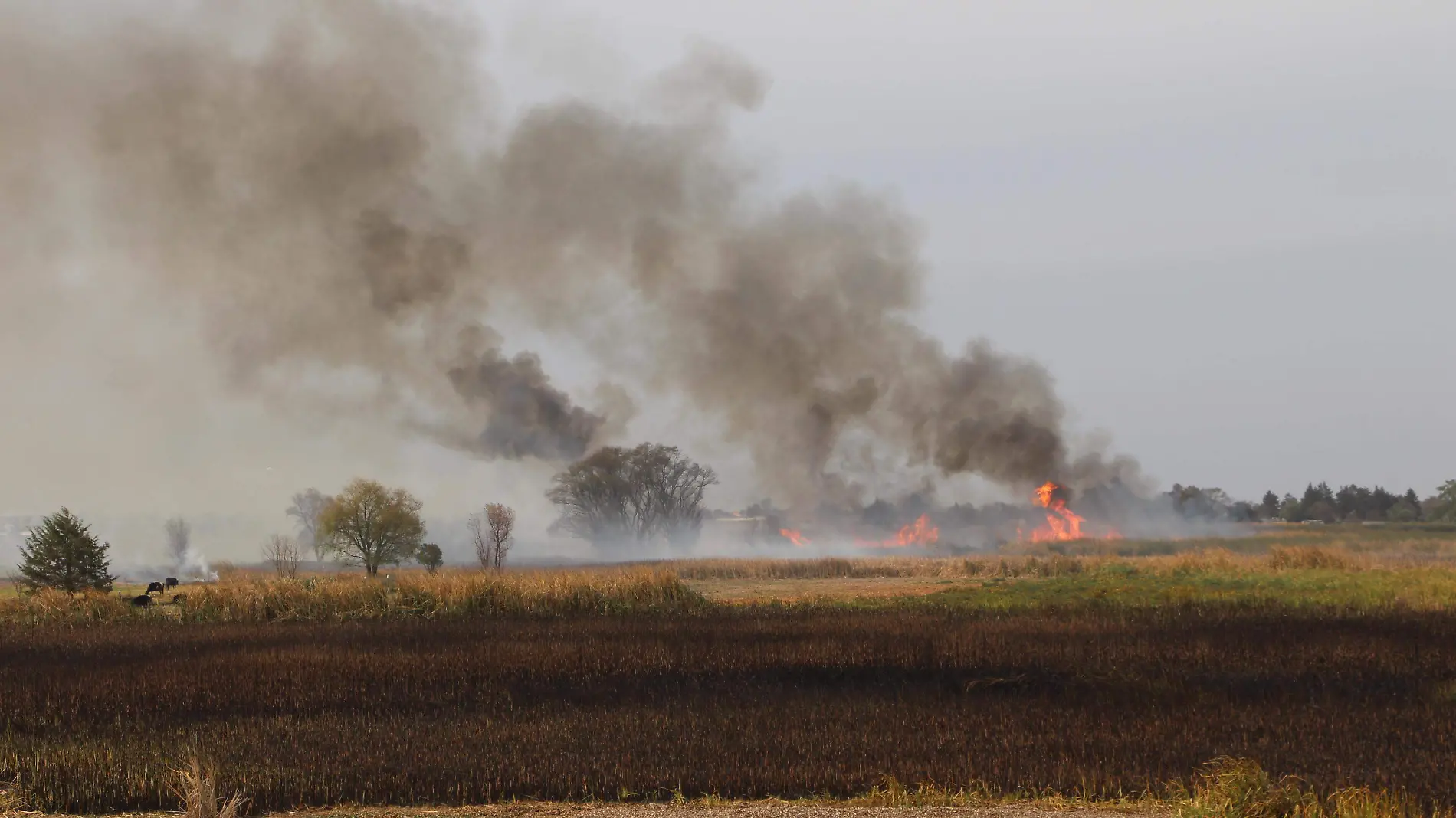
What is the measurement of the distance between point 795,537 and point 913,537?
9.82 meters

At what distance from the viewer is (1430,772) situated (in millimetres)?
12844

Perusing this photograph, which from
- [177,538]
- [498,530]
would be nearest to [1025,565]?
[498,530]

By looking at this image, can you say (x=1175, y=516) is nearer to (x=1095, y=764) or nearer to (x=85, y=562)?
(x=85, y=562)

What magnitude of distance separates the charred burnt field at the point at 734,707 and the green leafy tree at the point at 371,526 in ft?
123

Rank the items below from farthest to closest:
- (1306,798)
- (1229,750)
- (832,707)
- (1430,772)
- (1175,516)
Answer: (1175,516) < (832,707) < (1229,750) < (1430,772) < (1306,798)

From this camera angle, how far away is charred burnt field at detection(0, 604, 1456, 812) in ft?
43.7

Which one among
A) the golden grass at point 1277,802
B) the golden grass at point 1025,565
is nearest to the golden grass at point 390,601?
the golden grass at point 1025,565

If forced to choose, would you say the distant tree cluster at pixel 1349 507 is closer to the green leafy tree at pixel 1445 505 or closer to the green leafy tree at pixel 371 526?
the green leafy tree at pixel 1445 505

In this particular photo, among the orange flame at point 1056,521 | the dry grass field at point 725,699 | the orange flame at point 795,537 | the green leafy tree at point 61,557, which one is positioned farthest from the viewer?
the orange flame at point 795,537

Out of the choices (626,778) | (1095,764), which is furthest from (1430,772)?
(626,778)

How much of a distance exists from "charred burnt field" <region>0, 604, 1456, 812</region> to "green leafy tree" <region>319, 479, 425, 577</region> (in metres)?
37.5

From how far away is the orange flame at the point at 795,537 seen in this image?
93062mm

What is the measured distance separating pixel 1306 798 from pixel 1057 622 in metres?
15.0

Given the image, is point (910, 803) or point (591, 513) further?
point (591, 513)
